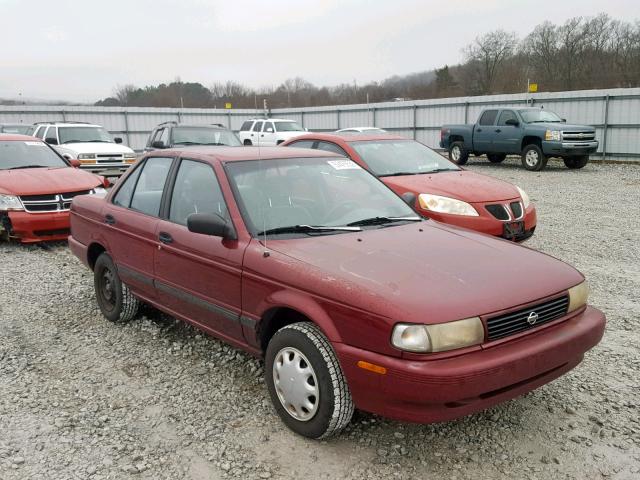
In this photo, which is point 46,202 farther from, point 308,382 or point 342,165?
point 308,382

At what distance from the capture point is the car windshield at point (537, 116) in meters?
17.6

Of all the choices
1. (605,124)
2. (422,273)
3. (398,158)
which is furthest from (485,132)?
(422,273)

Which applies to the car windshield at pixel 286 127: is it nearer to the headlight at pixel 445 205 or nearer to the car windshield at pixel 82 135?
the car windshield at pixel 82 135

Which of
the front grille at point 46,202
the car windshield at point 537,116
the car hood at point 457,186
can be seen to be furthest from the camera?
the car windshield at point 537,116

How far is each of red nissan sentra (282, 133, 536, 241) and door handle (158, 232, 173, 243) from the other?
3110 mm

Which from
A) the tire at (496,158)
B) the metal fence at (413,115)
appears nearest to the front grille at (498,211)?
the tire at (496,158)

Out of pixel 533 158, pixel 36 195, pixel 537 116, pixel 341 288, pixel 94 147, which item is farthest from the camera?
pixel 537 116

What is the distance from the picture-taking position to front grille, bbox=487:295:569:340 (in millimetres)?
2738

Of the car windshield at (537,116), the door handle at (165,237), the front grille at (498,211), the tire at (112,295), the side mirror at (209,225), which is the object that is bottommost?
the tire at (112,295)

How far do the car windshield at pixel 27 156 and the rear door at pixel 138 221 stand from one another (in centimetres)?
469

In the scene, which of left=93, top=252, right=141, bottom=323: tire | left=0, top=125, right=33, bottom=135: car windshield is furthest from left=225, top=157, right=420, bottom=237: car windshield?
left=0, top=125, right=33, bottom=135: car windshield

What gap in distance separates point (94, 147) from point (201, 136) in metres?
2.95

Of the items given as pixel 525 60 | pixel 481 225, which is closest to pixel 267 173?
pixel 481 225

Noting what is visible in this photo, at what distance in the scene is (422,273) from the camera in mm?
2943
